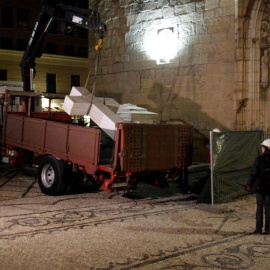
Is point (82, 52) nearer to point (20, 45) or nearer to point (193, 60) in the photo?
point (20, 45)

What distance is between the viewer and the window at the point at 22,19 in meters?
43.1

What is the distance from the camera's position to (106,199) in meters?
10.3

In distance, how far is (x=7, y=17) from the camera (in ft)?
140

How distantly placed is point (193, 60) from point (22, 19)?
32.4m

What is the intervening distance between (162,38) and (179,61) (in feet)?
3.77

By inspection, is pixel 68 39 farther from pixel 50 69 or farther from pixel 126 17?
pixel 126 17

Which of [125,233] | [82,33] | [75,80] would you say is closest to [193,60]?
[125,233]

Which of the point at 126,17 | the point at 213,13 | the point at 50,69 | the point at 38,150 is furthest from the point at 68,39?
the point at 38,150

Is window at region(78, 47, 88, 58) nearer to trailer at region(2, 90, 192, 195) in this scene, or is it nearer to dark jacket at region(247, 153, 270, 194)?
trailer at region(2, 90, 192, 195)

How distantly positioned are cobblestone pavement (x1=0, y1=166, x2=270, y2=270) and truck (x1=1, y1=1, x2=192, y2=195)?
496mm

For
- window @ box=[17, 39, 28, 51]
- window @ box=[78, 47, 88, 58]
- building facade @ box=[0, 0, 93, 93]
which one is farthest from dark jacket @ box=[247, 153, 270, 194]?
window @ box=[78, 47, 88, 58]

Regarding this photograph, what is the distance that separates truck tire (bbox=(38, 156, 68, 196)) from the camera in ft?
33.6

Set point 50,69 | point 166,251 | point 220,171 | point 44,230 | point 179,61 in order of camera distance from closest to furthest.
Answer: point 166,251 < point 44,230 < point 220,171 < point 179,61 < point 50,69

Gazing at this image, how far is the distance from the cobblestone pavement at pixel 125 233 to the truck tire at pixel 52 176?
8.9 inches
